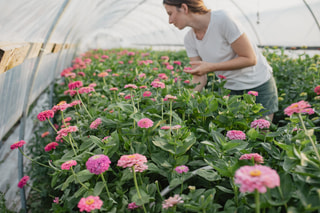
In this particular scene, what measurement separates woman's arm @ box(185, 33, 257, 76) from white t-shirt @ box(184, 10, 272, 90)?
0.16 feet

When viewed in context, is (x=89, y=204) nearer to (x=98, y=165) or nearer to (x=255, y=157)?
(x=98, y=165)

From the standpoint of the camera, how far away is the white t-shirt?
1696 millimetres

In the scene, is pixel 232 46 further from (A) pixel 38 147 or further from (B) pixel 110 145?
(A) pixel 38 147

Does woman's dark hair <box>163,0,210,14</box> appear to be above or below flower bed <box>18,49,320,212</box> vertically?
above

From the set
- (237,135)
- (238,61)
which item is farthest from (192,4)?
(237,135)

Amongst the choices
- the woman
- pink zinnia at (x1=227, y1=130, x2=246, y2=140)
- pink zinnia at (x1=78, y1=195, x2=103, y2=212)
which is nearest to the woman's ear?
the woman

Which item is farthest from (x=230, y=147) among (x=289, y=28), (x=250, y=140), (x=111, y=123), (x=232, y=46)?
(x=289, y=28)

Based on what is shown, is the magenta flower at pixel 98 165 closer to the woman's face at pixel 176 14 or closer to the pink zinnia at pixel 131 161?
the pink zinnia at pixel 131 161

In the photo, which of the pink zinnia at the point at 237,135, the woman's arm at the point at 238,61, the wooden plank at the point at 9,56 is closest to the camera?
the pink zinnia at the point at 237,135

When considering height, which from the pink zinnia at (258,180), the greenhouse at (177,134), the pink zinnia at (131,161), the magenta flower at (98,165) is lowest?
the greenhouse at (177,134)

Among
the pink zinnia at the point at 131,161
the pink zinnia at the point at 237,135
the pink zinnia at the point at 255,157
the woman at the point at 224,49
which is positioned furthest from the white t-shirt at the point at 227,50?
the pink zinnia at the point at 131,161

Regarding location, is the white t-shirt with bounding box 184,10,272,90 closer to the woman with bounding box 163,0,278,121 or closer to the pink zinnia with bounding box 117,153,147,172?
the woman with bounding box 163,0,278,121

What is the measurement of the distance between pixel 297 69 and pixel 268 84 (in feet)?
7.23

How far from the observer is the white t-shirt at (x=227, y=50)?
170cm
